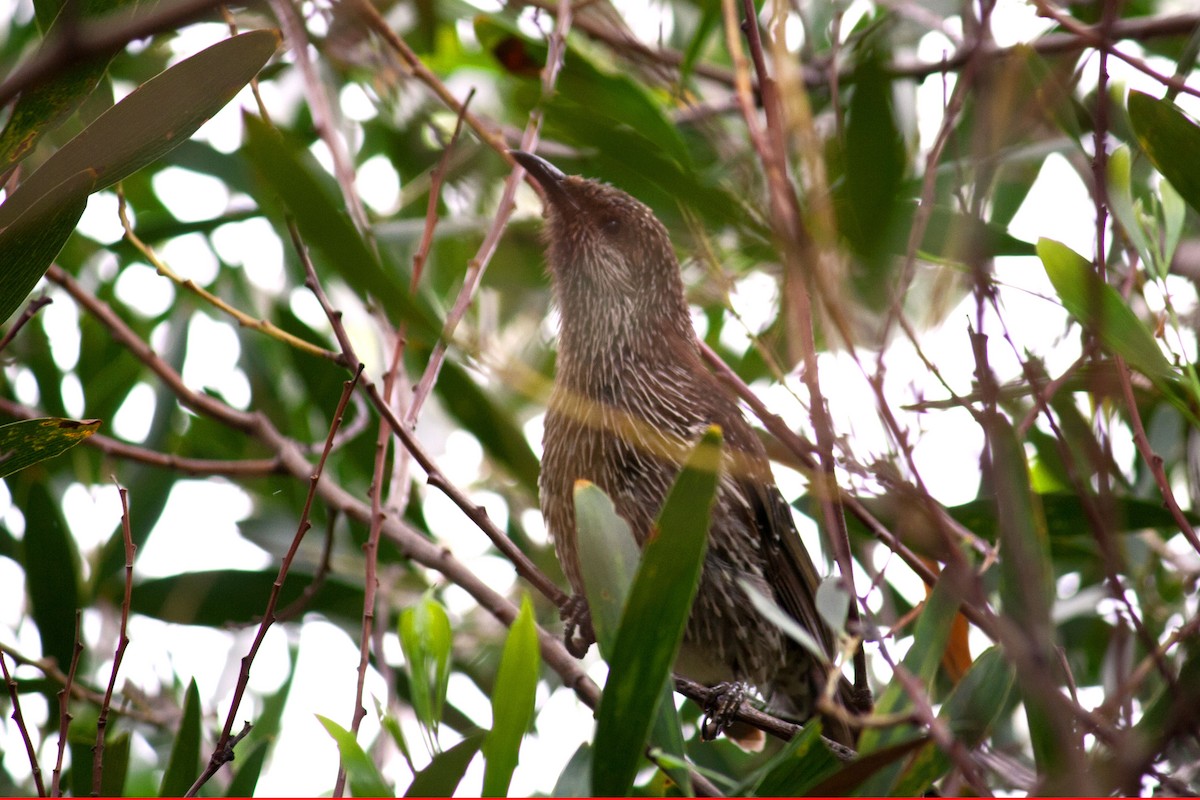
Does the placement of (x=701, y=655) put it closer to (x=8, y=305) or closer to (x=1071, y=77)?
(x=1071, y=77)

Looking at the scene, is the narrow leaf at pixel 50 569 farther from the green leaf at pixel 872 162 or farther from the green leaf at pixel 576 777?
the green leaf at pixel 872 162

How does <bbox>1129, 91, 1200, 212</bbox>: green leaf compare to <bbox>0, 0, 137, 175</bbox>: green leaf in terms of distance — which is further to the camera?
<bbox>1129, 91, 1200, 212</bbox>: green leaf

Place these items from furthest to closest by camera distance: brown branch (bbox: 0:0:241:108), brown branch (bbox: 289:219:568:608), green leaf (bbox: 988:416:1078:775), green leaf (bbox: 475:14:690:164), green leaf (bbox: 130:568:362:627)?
green leaf (bbox: 130:568:362:627) < green leaf (bbox: 475:14:690:164) < brown branch (bbox: 289:219:568:608) < green leaf (bbox: 988:416:1078:775) < brown branch (bbox: 0:0:241:108)

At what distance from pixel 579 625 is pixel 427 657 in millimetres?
969

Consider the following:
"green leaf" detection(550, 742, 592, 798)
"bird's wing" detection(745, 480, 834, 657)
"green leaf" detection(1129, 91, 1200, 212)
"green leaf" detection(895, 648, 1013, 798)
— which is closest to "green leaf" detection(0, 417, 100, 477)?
"green leaf" detection(550, 742, 592, 798)

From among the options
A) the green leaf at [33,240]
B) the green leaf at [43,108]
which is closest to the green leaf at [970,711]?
the green leaf at [33,240]

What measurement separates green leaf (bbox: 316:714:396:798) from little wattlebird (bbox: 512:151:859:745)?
1147 mm

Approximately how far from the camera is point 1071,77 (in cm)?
268

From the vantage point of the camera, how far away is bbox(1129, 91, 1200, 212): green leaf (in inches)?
90.0

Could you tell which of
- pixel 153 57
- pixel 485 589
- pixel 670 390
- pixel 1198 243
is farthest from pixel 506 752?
pixel 153 57

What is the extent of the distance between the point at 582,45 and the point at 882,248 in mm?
3219

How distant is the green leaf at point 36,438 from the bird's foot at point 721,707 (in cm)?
159

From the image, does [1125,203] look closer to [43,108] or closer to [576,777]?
[576,777]

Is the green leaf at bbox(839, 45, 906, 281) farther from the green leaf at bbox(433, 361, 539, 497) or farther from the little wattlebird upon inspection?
the little wattlebird
